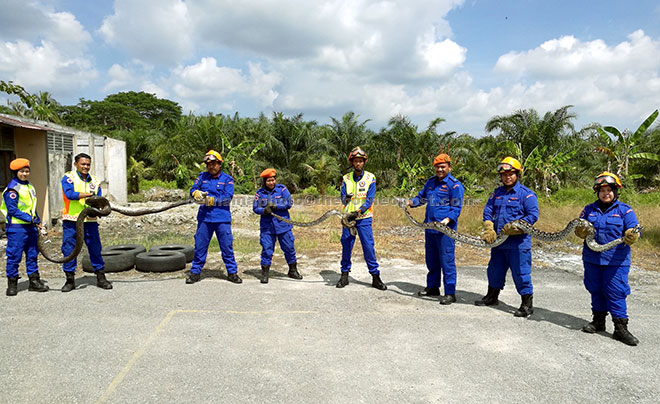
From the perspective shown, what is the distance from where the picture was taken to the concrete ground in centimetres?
321

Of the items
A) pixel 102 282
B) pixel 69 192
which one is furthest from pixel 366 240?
pixel 69 192

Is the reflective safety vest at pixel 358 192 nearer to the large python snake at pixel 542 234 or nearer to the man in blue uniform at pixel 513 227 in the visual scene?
the large python snake at pixel 542 234

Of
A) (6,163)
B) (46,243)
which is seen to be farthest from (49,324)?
(6,163)

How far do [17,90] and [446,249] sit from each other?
29.8 feet

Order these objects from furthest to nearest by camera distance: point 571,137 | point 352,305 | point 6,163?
point 571,137, point 6,163, point 352,305

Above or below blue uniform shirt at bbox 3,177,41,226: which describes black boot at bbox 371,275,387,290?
below

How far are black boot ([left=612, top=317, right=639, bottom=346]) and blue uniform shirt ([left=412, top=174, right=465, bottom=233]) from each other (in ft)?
6.32

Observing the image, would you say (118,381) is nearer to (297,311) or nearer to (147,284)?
(297,311)

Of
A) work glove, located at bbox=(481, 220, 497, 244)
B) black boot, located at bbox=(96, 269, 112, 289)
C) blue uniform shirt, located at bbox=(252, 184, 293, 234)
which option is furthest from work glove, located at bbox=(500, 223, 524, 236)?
black boot, located at bbox=(96, 269, 112, 289)

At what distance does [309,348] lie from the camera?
398cm

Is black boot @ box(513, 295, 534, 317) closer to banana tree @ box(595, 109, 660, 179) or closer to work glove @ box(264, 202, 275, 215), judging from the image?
work glove @ box(264, 202, 275, 215)

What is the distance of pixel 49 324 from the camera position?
454 cm

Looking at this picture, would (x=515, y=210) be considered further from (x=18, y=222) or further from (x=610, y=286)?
(x=18, y=222)

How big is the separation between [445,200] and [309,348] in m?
2.61
